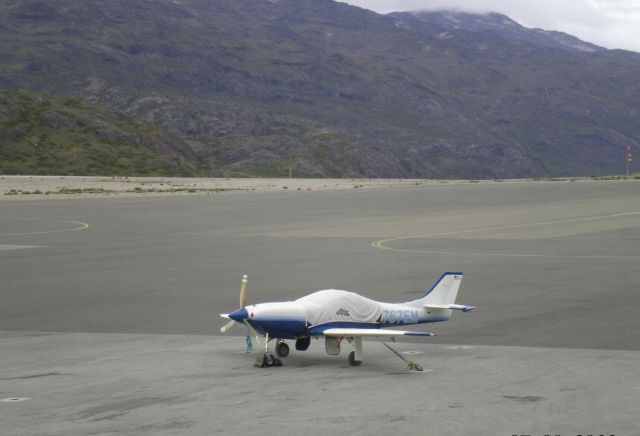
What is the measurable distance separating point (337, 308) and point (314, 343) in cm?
313

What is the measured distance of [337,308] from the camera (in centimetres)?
2361

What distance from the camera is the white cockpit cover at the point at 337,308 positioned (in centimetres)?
2330

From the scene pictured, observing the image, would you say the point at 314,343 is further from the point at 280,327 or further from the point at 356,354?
the point at 280,327

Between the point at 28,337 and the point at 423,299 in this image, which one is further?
the point at 28,337

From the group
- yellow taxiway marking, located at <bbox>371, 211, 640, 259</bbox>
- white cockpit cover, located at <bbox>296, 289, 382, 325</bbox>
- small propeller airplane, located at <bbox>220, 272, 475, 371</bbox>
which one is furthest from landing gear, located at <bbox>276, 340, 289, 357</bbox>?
yellow taxiway marking, located at <bbox>371, 211, 640, 259</bbox>

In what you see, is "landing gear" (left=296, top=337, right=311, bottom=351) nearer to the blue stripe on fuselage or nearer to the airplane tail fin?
the blue stripe on fuselage

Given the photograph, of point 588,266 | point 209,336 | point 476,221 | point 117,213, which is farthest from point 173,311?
point 117,213

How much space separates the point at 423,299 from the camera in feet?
84.3

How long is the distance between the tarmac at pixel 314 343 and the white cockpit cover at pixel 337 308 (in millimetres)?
994

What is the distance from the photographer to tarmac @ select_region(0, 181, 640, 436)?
18.2m

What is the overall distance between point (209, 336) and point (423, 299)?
5782 millimetres

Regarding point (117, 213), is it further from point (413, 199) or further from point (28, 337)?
point (28, 337)

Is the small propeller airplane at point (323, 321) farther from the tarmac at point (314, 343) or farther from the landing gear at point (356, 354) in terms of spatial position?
the tarmac at point (314, 343)

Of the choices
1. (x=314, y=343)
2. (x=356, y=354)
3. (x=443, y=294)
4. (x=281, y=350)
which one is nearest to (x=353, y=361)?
(x=356, y=354)
